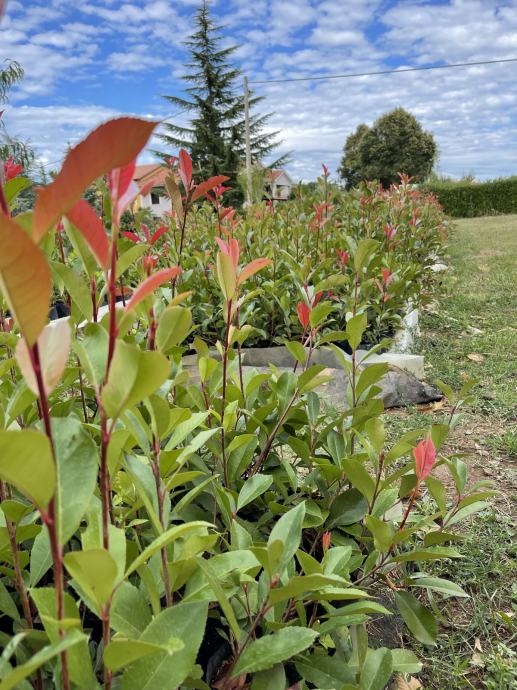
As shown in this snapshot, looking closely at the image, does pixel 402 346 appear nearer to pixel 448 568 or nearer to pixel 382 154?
pixel 448 568

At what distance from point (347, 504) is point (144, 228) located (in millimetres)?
1365

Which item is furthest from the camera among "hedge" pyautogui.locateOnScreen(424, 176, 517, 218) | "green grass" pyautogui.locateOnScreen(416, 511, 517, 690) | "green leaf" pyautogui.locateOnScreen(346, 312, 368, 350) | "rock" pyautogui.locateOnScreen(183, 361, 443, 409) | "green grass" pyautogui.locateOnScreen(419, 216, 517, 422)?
"hedge" pyautogui.locateOnScreen(424, 176, 517, 218)

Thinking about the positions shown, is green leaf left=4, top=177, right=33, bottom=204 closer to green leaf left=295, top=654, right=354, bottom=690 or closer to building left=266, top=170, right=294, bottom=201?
green leaf left=295, top=654, right=354, bottom=690

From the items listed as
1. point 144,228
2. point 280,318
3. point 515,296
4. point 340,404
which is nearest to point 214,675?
point 144,228

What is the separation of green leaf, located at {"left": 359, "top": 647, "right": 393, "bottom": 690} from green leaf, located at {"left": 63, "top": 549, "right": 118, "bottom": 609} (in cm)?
54

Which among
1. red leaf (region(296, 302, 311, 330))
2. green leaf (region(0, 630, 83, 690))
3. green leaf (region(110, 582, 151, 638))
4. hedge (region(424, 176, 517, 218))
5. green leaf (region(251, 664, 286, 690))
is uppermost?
hedge (region(424, 176, 517, 218))

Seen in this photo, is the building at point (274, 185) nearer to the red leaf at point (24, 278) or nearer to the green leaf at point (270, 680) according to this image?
the green leaf at point (270, 680)

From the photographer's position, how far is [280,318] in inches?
149

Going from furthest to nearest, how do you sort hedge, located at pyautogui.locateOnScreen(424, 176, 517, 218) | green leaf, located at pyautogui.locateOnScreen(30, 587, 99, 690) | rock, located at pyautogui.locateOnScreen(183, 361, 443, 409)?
hedge, located at pyautogui.locateOnScreen(424, 176, 517, 218) → rock, located at pyautogui.locateOnScreen(183, 361, 443, 409) → green leaf, located at pyautogui.locateOnScreen(30, 587, 99, 690)

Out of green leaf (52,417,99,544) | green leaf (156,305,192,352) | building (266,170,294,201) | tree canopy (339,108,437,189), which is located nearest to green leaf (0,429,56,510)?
green leaf (52,417,99,544)

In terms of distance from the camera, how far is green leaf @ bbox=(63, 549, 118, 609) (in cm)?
50

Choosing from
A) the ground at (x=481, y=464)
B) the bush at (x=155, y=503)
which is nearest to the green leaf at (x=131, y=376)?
the bush at (x=155, y=503)

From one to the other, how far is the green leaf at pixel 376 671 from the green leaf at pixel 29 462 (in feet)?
2.27

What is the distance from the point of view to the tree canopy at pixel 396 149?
39188 mm
